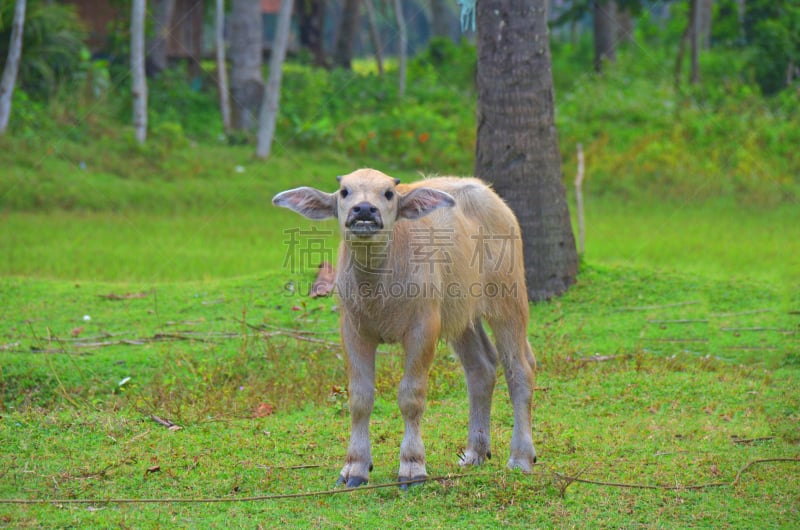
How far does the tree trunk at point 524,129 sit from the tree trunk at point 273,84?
6.45 metres

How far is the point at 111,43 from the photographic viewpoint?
63.9 ft

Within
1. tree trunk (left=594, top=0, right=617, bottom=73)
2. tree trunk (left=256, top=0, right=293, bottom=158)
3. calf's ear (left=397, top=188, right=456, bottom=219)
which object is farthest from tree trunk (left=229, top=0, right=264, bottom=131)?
calf's ear (left=397, top=188, right=456, bottom=219)

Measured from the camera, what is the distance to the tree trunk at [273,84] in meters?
14.3

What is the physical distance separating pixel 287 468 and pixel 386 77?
627 inches

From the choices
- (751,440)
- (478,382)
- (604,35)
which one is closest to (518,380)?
(478,382)

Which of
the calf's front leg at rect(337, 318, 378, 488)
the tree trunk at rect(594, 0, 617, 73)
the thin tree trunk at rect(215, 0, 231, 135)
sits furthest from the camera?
the tree trunk at rect(594, 0, 617, 73)

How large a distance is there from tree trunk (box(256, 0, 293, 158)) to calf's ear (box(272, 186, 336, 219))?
9.71 metres

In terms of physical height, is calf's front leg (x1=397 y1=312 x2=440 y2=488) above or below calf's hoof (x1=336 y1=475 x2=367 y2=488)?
above

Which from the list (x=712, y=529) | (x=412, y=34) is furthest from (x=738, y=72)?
(x=412, y=34)

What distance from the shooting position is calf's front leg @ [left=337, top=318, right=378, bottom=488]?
4.84 metres

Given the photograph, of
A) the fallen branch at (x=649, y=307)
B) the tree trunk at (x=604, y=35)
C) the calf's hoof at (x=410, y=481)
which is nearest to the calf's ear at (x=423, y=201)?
the calf's hoof at (x=410, y=481)

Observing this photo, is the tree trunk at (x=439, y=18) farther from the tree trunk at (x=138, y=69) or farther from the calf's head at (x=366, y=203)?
the calf's head at (x=366, y=203)

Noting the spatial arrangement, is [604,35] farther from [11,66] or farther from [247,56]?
[11,66]

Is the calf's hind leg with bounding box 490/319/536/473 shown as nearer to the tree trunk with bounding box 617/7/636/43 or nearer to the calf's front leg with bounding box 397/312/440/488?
the calf's front leg with bounding box 397/312/440/488
